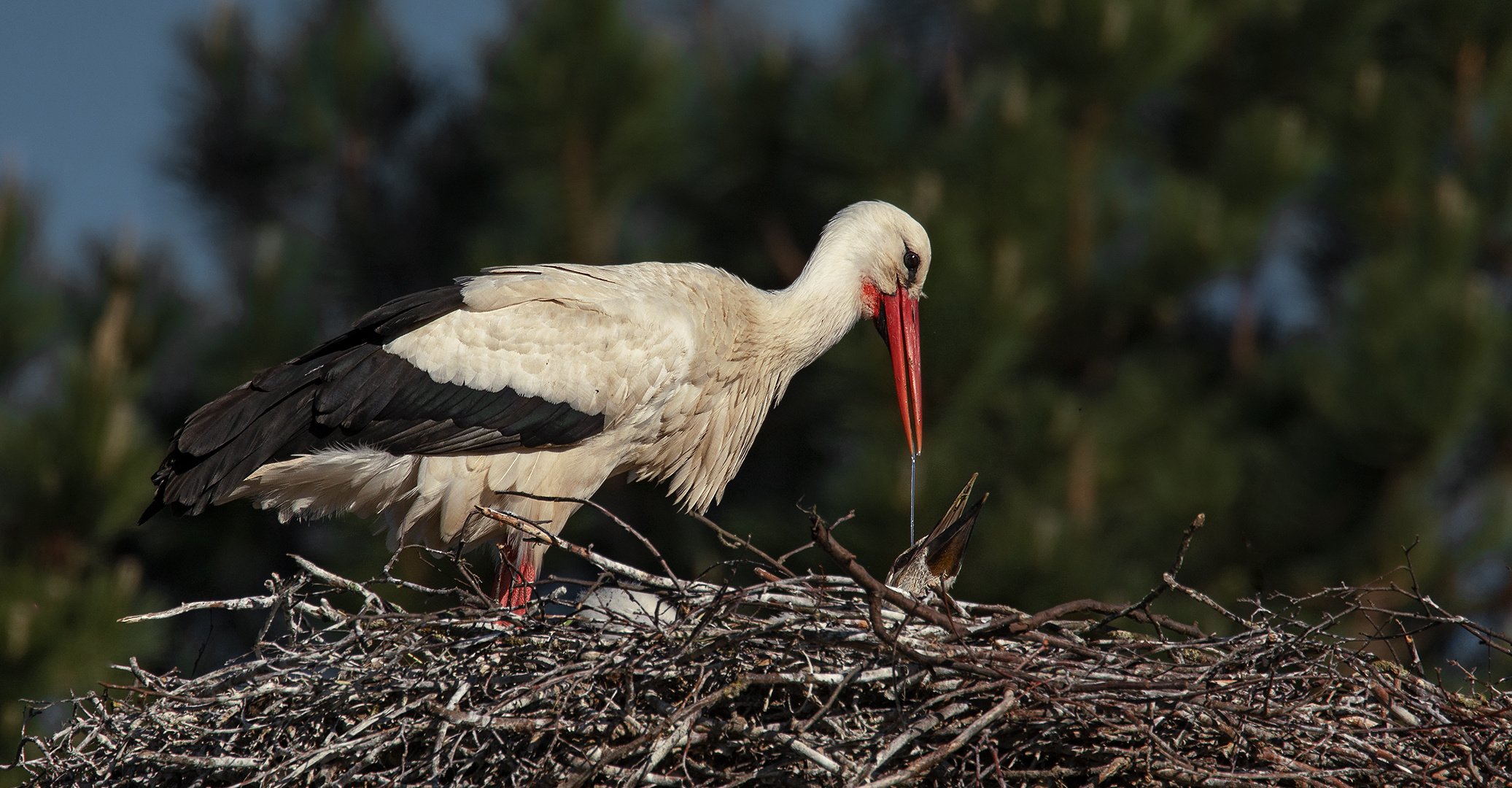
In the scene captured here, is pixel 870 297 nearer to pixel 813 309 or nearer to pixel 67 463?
pixel 813 309

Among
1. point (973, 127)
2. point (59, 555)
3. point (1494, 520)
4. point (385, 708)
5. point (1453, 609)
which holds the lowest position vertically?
point (59, 555)

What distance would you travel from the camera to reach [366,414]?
3.43 meters

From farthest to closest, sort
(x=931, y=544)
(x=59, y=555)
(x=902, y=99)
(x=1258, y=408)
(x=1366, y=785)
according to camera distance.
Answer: (x=1258, y=408), (x=902, y=99), (x=59, y=555), (x=931, y=544), (x=1366, y=785)

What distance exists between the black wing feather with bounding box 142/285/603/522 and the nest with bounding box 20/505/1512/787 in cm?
72

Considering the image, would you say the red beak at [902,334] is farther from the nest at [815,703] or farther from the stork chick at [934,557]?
the nest at [815,703]

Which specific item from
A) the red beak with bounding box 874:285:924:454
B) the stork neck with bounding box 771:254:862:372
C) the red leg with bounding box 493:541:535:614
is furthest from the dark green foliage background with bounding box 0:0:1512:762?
the red leg with bounding box 493:541:535:614

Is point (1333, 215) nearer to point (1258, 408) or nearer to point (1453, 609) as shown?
point (1258, 408)

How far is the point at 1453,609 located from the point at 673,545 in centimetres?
334

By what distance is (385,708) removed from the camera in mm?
2602

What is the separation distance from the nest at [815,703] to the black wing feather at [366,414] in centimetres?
72

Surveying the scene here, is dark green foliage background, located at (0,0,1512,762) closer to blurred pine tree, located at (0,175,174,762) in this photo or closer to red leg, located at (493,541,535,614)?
blurred pine tree, located at (0,175,174,762)

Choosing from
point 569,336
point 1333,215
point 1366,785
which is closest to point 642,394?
point 569,336

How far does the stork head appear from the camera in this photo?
3990 millimetres

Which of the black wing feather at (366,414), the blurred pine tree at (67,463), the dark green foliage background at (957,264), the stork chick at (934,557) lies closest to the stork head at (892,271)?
the stork chick at (934,557)
